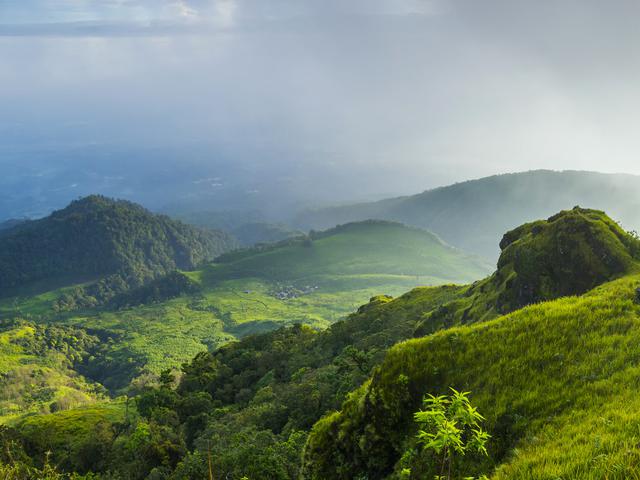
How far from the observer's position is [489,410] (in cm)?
1005

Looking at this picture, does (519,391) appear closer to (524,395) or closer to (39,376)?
(524,395)

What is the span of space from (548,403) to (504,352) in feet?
6.63

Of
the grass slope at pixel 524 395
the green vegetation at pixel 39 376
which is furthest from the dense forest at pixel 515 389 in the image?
the green vegetation at pixel 39 376

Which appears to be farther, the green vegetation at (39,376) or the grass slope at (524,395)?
the green vegetation at (39,376)

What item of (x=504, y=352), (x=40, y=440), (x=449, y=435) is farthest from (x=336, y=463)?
(x=40, y=440)

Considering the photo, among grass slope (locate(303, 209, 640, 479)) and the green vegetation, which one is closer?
grass slope (locate(303, 209, 640, 479))

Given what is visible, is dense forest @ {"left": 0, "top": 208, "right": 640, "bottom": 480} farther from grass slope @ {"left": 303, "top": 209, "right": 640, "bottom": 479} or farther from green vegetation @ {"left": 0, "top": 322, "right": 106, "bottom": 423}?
green vegetation @ {"left": 0, "top": 322, "right": 106, "bottom": 423}

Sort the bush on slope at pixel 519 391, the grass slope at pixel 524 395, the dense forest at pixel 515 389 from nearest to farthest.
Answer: the grass slope at pixel 524 395 → the bush on slope at pixel 519 391 → the dense forest at pixel 515 389

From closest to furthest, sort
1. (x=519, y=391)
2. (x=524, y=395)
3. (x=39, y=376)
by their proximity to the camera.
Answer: (x=524, y=395) → (x=519, y=391) → (x=39, y=376)

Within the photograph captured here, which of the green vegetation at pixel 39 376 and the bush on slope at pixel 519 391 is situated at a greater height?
the bush on slope at pixel 519 391

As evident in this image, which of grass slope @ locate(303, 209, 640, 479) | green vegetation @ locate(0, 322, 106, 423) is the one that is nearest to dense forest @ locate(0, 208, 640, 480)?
grass slope @ locate(303, 209, 640, 479)

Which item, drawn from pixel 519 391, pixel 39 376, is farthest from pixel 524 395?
pixel 39 376

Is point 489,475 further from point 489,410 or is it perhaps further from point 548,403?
point 548,403

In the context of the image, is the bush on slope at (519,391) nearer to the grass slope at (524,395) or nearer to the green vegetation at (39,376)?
the grass slope at (524,395)
